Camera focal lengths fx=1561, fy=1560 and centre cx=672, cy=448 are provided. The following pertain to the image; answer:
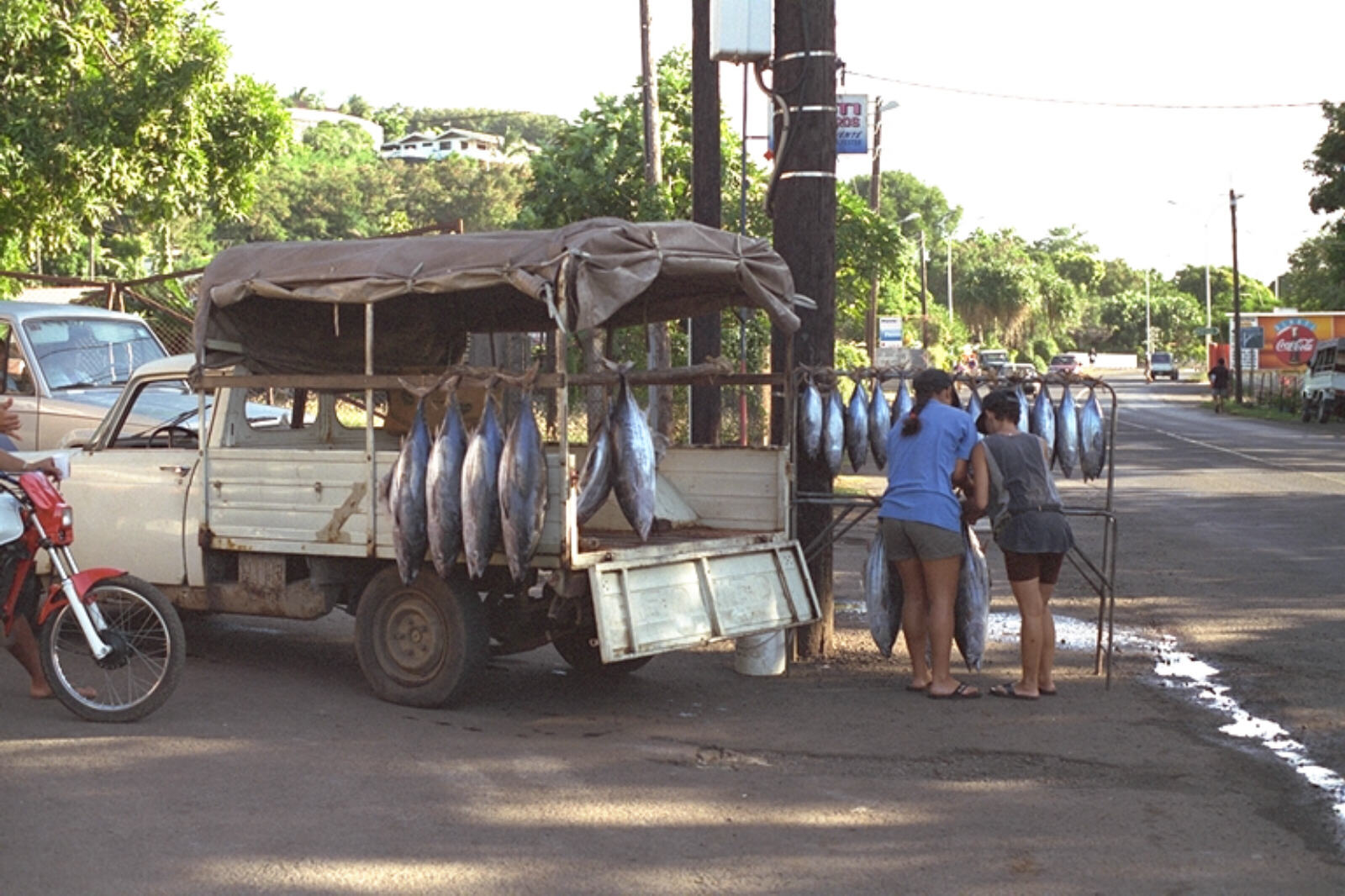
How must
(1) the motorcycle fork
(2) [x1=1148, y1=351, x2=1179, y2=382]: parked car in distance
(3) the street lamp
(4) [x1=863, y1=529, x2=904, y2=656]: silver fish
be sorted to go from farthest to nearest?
(2) [x1=1148, y1=351, x2=1179, y2=382]: parked car in distance < (3) the street lamp < (4) [x1=863, y1=529, x2=904, y2=656]: silver fish < (1) the motorcycle fork

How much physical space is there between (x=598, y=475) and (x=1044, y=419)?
2770 millimetres

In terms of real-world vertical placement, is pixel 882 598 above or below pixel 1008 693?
above

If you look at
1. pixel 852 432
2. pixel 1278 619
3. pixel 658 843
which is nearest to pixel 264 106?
pixel 852 432

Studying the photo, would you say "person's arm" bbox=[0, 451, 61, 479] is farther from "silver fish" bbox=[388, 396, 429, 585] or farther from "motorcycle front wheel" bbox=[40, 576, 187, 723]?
"silver fish" bbox=[388, 396, 429, 585]

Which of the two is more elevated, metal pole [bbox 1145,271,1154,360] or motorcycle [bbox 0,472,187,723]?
metal pole [bbox 1145,271,1154,360]

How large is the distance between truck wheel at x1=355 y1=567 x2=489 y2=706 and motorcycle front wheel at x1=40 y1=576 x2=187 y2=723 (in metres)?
1.08

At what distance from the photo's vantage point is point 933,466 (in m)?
8.23

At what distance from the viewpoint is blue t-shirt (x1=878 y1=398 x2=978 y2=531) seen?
8.20m

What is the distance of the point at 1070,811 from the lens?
6.27 metres

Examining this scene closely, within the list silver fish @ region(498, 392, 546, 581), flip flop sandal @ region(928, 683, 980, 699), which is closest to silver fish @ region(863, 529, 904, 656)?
flip flop sandal @ region(928, 683, 980, 699)

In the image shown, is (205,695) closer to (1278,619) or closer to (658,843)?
(658,843)

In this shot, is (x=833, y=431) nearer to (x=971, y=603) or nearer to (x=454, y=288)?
(x=971, y=603)

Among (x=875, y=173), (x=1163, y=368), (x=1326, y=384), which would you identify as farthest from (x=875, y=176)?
(x=1163, y=368)

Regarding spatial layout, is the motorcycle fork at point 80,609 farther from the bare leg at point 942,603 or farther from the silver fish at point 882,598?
the bare leg at point 942,603
